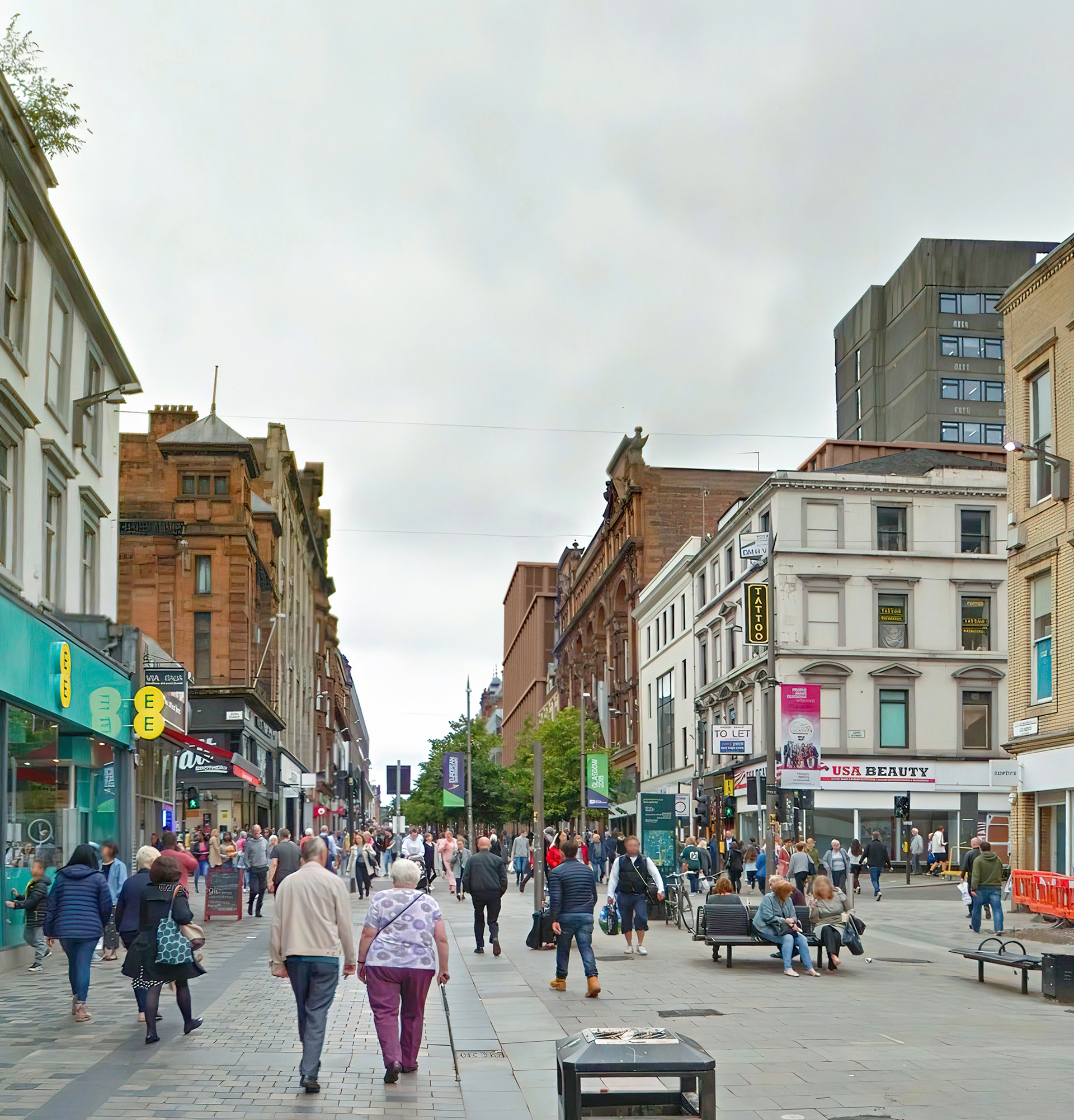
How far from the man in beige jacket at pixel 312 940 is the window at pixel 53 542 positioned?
585 inches

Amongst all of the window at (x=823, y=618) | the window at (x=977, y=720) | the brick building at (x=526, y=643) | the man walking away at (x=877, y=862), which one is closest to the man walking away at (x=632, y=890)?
the man walking away at (x=877, y=862)

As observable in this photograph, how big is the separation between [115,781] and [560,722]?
156ft

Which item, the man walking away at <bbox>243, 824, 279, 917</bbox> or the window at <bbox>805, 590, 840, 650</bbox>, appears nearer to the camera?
the man walking away at <bbox>243, 824, 279, 917</bbox>

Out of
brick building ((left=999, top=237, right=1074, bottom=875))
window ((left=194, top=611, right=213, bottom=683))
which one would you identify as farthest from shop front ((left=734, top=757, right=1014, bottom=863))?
window ((left=194, top=611, right=213, bottom=683))

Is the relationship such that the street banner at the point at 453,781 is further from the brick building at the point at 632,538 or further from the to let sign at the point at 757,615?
the brick building at the point at 632,538

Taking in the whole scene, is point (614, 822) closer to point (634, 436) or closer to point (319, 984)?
point (634, 436)

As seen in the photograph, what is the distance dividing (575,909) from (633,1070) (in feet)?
31.5

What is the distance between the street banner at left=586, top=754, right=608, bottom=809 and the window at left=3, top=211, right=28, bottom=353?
22.0 m

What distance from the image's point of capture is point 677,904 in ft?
84.8

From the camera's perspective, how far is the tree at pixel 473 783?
83.9m

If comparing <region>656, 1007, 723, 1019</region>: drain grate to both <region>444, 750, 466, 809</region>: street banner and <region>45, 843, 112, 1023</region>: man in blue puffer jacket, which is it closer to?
<region>45, 843, 112, 1023</region>: man in blue puffer jacket

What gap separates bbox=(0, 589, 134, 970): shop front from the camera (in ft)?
62.2

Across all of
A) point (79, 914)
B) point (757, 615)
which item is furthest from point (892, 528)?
point (79, 914)

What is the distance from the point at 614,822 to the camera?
79062mm
